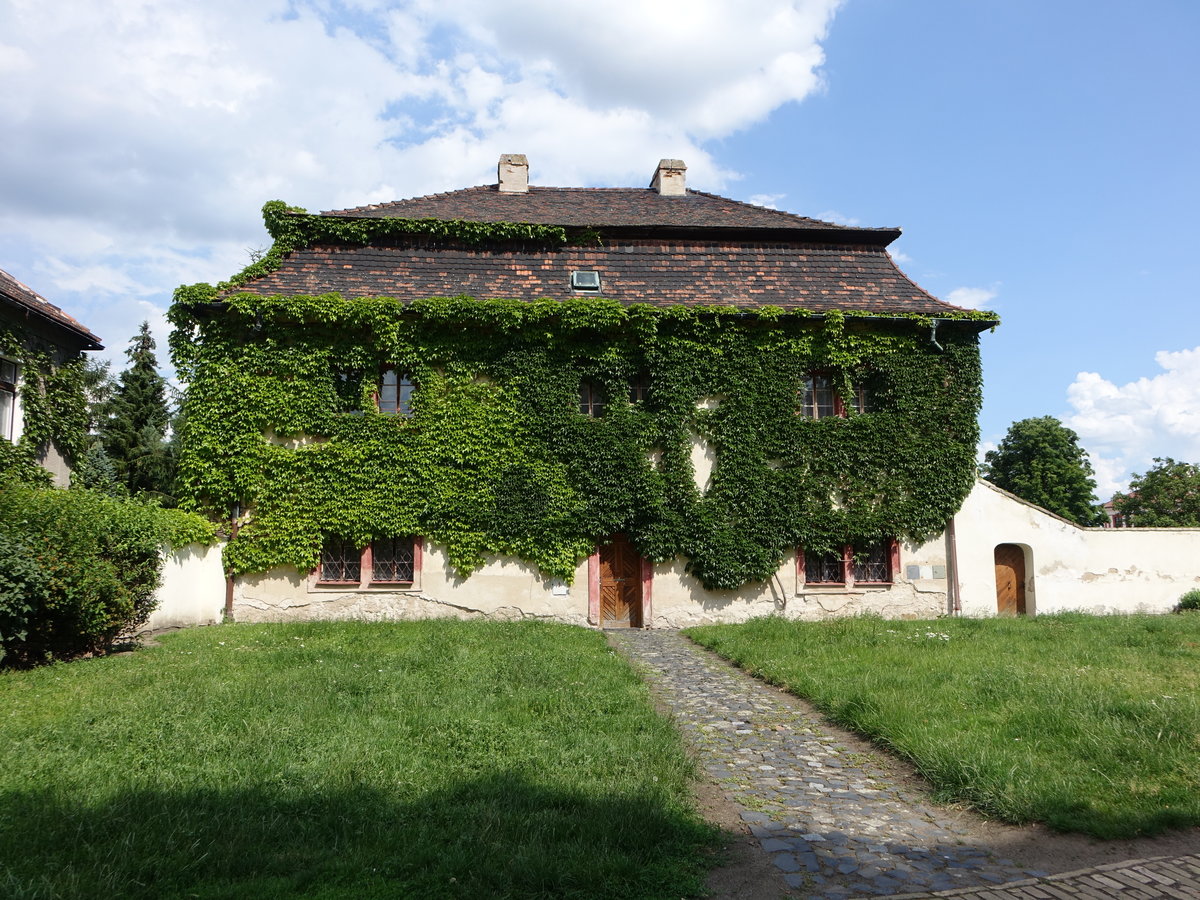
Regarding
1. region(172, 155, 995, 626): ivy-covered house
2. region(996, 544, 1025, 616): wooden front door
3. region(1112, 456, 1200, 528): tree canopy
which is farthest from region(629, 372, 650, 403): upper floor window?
region(1112, 456, 1200, 528): tree canopy

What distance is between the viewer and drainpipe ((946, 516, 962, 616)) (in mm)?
15680

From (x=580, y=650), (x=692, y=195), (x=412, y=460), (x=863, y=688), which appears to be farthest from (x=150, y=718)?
(x=692, y=195)

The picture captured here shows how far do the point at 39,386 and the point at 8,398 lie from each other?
0.67 meters

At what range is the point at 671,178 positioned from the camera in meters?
20.6

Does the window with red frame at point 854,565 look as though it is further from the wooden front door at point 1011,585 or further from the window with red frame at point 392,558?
the window with red frame at point 392,558

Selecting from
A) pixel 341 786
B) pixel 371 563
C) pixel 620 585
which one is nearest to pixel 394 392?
pixel 371 563

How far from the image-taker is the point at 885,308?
53.4 feet

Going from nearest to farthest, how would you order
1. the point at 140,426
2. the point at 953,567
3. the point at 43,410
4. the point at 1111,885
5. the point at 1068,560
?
the point at 1111,885, the point at 43,410, the point at 953,567, the point at 1068,560, the point at 140,426

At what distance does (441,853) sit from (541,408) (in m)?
11.6

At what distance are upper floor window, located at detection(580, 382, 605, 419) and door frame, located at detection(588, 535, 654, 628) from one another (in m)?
2.73

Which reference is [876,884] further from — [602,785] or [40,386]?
[40,386]

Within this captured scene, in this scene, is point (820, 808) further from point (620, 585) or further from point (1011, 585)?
point (1011, 585)

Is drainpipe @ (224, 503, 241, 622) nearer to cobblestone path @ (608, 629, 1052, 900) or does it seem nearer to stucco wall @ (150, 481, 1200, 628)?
stucco wall @ (150, 481, 1200, 628)

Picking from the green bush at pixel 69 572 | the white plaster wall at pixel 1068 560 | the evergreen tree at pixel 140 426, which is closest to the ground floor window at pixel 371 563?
the green bush at pixel 69 572
